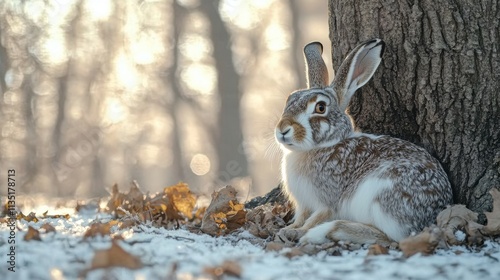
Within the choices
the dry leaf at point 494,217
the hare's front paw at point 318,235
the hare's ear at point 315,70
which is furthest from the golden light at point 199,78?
the dry leaf at point 494,217

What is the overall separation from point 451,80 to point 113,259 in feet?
10.8

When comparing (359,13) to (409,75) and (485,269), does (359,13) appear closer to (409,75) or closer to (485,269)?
(409,75)

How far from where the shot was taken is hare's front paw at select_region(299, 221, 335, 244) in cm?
490

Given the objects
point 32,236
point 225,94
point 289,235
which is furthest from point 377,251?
point 225,94

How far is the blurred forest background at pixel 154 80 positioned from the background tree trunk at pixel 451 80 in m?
12.6

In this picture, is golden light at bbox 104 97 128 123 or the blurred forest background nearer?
the blurred forest background

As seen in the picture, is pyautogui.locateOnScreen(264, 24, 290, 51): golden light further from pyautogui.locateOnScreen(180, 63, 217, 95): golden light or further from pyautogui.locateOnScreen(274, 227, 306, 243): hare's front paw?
pyautogui.locateOnScreen(274, 227, 306, 243): hare's front paw

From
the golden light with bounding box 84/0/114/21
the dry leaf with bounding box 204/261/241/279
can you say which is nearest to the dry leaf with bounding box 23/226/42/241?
the dry leaf with bounding box 204/261/241/279

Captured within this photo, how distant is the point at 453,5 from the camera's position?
543cm

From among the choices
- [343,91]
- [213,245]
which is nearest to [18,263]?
[213,245]

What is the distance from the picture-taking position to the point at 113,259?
3371mm

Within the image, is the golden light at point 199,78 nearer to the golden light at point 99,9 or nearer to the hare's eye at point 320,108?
the golden light at point 99,9

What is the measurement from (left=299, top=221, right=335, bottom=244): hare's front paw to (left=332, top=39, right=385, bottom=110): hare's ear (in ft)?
4.00

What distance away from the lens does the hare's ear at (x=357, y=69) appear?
18.1ft
